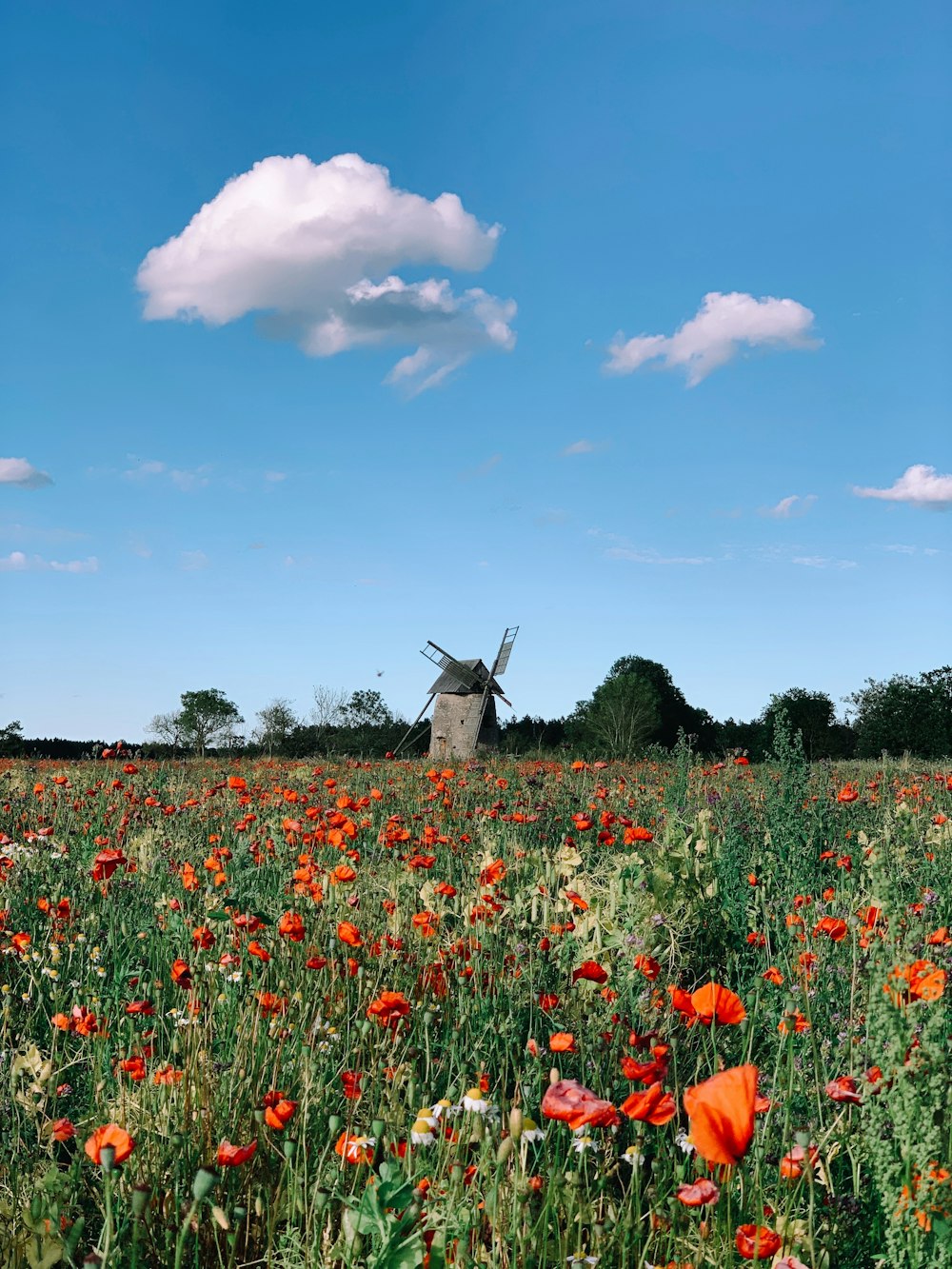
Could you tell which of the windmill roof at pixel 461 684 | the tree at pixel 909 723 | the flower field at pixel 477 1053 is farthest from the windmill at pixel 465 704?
the flower field at pixel 477 1053

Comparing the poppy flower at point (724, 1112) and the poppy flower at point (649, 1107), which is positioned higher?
the poppy flower at point (724, 1112)

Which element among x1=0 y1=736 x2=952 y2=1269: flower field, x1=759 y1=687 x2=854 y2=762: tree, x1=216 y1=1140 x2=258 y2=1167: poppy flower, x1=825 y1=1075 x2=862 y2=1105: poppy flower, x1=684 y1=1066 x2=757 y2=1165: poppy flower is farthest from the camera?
x1=759 y1=687 x2=854 y2=762: tree

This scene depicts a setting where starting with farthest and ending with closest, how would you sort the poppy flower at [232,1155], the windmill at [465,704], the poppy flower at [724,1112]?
the windmill at [465,704] < the poppy flower at [232,1155] < the poppy flower at [724,1112]

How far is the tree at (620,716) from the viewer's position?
3916 cm

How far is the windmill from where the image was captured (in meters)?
37.1

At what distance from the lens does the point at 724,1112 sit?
1.79 m

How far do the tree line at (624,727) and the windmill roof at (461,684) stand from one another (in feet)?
7.08

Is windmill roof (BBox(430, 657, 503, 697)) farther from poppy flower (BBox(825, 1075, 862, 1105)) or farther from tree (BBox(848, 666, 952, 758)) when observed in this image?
poppy flower (BBox(825, 1075, 862, 1105))

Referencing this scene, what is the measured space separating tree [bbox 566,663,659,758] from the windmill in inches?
150

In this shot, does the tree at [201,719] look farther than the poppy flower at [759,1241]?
Yes

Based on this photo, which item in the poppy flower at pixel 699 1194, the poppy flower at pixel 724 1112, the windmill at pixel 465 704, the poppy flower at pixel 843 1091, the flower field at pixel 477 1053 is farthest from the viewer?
the windmill at pixel 465 704

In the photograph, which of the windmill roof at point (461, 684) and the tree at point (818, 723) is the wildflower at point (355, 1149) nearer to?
the windmill roof at point (461, 684)

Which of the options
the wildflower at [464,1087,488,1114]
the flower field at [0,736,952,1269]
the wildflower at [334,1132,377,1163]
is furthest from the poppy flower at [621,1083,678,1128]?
the wildflower at [334,1132,377,1163]

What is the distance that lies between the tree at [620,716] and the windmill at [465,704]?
3.80 meters
